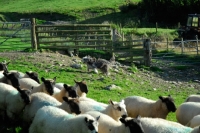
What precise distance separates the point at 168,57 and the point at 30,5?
144ft

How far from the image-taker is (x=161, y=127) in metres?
8.46

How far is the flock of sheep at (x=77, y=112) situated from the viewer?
8398 millimetres

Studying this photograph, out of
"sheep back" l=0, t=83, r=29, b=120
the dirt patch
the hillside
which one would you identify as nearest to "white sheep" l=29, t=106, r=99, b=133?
"sheep back" l=0, t=83, r=29, b=120

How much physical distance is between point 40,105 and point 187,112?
4.13 metres

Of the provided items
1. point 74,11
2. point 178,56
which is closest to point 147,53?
point 178,56

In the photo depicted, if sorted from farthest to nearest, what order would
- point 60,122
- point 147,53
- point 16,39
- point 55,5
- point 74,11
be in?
point 55,5
point 74,11
point 16,39
point 147,53
point 60,122

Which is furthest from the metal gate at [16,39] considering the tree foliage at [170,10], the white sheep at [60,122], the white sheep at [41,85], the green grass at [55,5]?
the green grass at [55,5]

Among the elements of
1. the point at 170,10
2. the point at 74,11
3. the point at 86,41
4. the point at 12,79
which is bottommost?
the point at 12,79

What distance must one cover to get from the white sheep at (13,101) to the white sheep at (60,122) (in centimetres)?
127

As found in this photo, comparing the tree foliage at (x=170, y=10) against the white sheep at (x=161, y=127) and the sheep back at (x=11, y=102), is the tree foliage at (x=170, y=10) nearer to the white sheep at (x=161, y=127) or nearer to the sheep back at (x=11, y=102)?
the sheep back at (x=11, y=102)

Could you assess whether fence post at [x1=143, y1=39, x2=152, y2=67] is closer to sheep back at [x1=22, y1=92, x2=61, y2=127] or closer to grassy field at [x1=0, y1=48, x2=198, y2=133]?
grassy field at [x1=0, y1=48, x2=198, y2=133]

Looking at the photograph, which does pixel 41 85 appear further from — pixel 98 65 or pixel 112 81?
pixel 98 65

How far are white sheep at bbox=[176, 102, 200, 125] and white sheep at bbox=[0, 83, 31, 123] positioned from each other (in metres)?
4.33

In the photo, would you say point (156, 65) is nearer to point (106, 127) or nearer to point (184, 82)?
point (184, 82)
